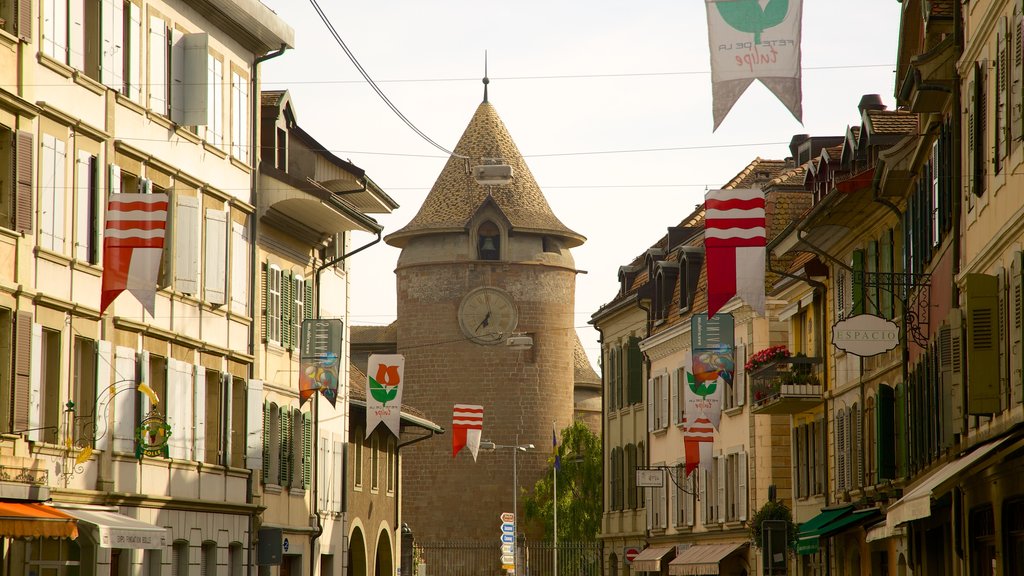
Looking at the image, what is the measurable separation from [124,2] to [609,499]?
37.0 metres

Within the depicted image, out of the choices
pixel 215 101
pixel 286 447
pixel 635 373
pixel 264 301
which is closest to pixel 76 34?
pixel 215 101

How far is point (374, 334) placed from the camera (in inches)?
3346

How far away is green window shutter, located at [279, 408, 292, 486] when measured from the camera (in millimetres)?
36562

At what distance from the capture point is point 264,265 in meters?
35.2

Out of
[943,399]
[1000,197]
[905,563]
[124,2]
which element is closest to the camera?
[1000,197]

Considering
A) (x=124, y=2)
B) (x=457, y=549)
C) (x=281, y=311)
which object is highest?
(x=124, y=2)

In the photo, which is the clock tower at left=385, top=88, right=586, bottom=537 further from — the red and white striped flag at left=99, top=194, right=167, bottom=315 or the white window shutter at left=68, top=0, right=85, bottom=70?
the red and white striped flag at left=99, top=194, right=167, bottom=315

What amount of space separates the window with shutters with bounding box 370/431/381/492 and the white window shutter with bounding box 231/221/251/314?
565 inches

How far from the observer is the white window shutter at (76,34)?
84.0 ft

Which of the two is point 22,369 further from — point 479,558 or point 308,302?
point 479,558

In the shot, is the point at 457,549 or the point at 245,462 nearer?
the point at 245,462

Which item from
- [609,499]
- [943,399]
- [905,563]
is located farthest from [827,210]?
[609,499]

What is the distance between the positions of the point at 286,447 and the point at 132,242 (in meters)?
13.0

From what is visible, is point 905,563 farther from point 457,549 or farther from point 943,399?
point 457,549
